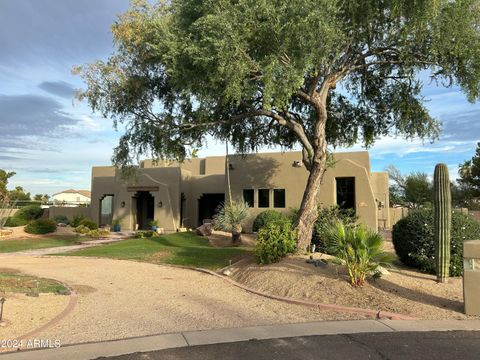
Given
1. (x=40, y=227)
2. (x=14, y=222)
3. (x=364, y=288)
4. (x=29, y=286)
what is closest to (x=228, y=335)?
(x=364, y=288)

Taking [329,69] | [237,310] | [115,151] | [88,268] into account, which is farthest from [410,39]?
[88,268]

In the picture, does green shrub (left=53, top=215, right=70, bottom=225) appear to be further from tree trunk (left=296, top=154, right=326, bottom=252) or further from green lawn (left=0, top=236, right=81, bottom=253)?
tree trunk (left=296, top=154, right=326, bottom=252)

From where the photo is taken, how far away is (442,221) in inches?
382

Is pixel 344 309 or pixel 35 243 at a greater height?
pixel 35 243

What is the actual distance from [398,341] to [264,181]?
18.9m

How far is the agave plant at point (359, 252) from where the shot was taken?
9.29 m

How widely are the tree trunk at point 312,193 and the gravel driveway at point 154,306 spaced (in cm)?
287

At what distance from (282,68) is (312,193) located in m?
4.00

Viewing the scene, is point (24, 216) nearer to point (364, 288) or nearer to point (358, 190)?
point (358, 190)

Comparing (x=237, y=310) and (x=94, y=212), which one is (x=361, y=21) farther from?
(x=94, y=212)

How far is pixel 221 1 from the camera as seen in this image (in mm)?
11078

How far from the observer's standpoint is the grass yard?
942 centimetres

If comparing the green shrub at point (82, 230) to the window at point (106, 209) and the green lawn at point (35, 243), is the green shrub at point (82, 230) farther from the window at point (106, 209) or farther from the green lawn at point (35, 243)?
the window at point (106, 209)

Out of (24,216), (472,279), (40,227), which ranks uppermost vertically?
(24,216)
